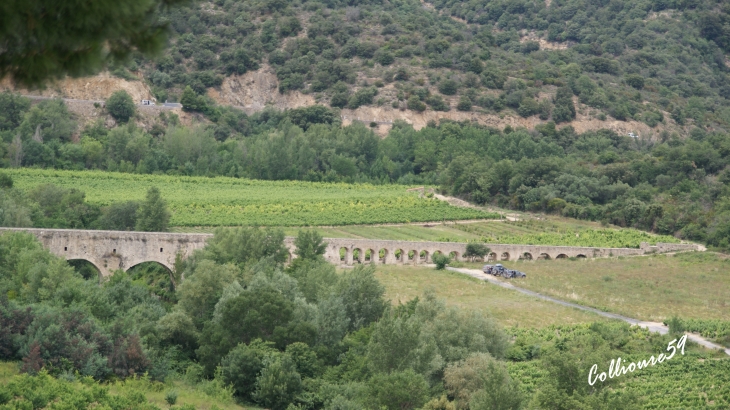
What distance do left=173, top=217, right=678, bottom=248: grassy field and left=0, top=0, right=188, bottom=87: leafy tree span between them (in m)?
45.1

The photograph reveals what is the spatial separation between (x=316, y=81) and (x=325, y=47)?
497 centimetres

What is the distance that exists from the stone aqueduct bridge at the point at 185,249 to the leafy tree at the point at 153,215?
277 cm

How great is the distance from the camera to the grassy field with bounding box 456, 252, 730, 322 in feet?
153

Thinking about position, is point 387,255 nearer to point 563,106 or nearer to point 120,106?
point 120,106

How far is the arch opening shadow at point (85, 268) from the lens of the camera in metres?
48.5

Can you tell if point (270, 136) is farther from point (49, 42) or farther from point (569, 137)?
point (49, 42)

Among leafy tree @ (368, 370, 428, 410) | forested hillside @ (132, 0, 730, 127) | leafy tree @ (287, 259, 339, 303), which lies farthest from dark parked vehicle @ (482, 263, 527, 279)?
forested hillside @ (132, 0, 730, 127)

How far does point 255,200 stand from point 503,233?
14959mm

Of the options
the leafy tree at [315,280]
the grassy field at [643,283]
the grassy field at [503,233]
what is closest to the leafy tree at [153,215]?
the grassy field at [503,233]

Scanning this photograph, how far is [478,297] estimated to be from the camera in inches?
1823

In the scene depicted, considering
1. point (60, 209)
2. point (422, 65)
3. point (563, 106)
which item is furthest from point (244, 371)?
point (422, 65)

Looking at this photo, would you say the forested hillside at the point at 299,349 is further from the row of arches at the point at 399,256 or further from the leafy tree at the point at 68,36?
the leafy tree at the point at 68,36

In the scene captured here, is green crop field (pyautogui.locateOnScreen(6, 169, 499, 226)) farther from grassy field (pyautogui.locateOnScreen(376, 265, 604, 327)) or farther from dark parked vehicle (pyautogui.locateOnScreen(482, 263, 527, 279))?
dark parked vehicle (pyautogui.locateOnScreen(482, 263, 527, 279))

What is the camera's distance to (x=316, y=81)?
97.9 meters
